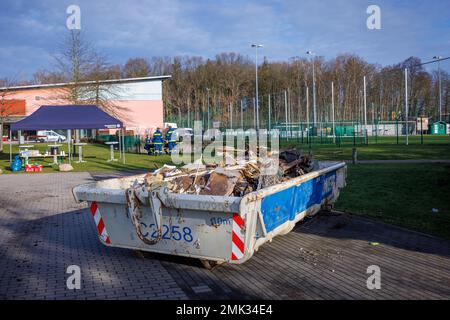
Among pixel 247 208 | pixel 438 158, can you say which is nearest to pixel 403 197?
pixel 247 208

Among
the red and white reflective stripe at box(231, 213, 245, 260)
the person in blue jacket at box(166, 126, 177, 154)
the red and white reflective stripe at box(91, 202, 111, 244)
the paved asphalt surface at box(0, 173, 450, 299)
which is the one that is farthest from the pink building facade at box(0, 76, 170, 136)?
the red and white reflective stripe at box(231, 213, 245, 260)

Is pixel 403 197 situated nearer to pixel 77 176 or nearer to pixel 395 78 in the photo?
pixel 77 176

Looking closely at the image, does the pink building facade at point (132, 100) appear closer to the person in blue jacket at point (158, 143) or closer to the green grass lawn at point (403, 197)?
the person in blue jacket at point (158, 143)

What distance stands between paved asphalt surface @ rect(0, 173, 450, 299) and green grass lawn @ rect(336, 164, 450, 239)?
28.9 inches

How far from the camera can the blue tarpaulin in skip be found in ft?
74.4

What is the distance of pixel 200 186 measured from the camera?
22.5ft

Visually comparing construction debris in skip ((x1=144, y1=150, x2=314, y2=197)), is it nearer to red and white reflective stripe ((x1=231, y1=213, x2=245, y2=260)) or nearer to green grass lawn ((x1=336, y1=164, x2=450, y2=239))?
red and white reflective stripe ((x1=231, y1=213, x2=245, y2=260))

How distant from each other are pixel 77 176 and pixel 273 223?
14835mm

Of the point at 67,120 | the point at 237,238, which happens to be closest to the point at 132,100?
the point at 67,120

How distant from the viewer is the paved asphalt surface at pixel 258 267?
5246 millimetres

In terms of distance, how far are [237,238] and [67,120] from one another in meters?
20.0

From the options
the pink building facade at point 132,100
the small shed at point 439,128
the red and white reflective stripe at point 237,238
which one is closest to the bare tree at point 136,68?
the pink building facade at point 132,100

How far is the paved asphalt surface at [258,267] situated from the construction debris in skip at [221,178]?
1027 mm
